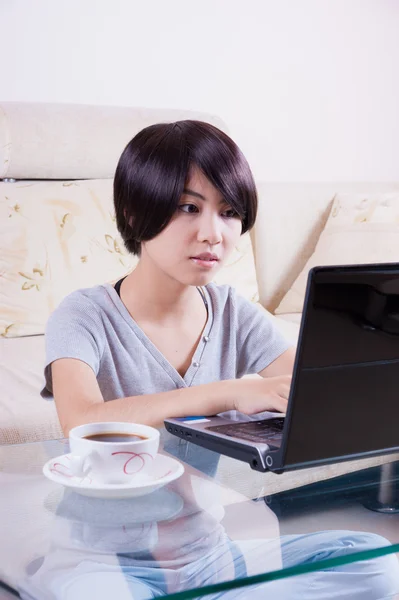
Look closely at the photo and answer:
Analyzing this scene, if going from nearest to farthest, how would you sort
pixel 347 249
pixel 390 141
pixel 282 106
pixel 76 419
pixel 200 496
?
1. pixel 200 496
2. pixel 76 419
3. pixel 347 249
4. pixel 282 106
5. pixel 390 141

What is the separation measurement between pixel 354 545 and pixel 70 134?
1.79m

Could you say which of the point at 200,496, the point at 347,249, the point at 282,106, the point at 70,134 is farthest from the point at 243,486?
the point at 282,106

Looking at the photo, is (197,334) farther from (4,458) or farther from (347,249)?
(347,249)

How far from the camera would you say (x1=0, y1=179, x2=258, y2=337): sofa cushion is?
2.14 meters

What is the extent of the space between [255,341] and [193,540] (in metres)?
0.69

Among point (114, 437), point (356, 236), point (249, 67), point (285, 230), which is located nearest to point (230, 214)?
point (114, 437)

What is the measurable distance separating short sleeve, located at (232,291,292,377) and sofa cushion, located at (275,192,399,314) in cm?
114

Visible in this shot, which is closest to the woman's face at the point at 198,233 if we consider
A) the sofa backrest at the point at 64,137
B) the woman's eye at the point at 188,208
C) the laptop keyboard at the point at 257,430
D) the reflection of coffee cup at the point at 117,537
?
the woman's eye at the point at 188,208

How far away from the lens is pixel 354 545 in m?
0.74

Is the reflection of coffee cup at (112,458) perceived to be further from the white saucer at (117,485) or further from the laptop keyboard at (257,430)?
the laptop keyboard at (257,430)

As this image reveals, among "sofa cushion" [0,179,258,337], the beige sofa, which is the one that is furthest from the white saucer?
"sofa cushion" [0,179,258,337]

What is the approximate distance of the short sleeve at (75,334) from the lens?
3.94 feet

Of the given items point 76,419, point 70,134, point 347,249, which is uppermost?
point 70,134

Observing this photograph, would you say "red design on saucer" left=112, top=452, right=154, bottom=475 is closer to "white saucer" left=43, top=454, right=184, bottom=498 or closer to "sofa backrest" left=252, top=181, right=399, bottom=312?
"white saucer" left=43, top=454, right=184, bottom=498
